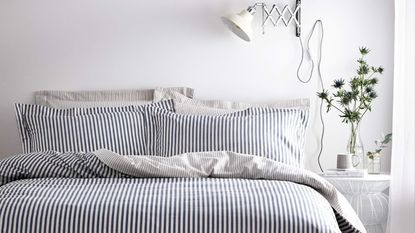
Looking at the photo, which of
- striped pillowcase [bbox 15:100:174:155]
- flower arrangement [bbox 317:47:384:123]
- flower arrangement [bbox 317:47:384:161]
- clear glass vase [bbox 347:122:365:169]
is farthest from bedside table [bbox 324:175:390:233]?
striped pillowcase [bbox 15:100:174:155]

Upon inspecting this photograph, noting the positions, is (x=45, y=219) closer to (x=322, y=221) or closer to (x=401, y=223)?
(x=322, y=221)

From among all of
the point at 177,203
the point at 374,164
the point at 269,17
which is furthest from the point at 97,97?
the point at 177,203

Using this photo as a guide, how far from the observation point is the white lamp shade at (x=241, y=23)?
14.2 feet

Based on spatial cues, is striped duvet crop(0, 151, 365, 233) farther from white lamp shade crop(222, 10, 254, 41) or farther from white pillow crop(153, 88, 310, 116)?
white lamp shade crop(222, 10, 254, 41)

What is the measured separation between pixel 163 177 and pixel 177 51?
156 cm

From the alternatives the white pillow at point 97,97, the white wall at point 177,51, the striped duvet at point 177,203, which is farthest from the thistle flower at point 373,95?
the striped duvet at point 177,203

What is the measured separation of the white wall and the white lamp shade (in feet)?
0.53

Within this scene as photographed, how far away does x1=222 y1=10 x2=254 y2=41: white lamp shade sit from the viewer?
14.2 ft

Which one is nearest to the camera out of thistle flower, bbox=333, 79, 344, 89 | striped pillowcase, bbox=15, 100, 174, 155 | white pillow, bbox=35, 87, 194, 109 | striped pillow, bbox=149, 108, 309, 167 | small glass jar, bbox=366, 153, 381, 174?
striped pillow, bbox=149, 108, 309, 167

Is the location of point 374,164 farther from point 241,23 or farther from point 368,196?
point 241,23

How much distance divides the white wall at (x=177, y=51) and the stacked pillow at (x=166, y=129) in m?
0.34

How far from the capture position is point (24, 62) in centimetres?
469

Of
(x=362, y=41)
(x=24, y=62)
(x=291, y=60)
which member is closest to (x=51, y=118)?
(x=24, y=62)

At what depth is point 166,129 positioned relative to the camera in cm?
409
